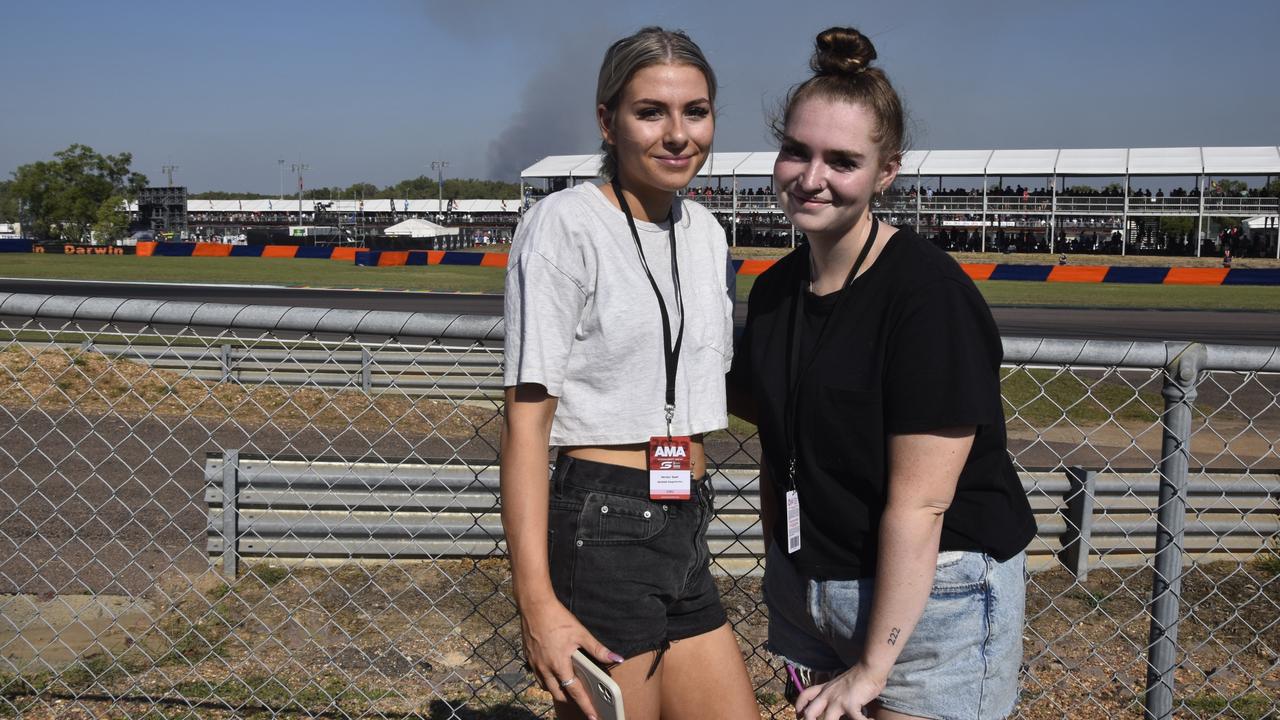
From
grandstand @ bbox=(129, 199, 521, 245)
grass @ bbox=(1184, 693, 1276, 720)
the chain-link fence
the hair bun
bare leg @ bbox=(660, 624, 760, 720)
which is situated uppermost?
grandstand @ bbox=(129, 199, 521, 245)

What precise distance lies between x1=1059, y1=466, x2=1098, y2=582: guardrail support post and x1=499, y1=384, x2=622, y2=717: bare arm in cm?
283

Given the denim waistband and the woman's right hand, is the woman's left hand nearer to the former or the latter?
the woman's right hand

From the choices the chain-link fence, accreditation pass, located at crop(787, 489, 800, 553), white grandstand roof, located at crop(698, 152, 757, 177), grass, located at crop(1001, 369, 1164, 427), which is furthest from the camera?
white grandstand roof, located at crop(698, 152, 757, 177)

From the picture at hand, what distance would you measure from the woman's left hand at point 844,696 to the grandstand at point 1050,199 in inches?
2101

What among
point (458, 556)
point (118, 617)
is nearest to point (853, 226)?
point (458, 556)

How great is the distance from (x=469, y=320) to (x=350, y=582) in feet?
8.88

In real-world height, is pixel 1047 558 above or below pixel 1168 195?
below

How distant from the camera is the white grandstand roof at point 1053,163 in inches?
2304

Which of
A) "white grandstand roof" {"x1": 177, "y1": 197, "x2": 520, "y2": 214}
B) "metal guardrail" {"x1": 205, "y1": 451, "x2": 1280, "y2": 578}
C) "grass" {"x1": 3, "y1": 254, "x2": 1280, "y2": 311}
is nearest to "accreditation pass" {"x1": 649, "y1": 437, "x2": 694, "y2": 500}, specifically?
"metal guardrail" {"x1": 205, "y1": 451, "x2": 1280, "y2": 578}

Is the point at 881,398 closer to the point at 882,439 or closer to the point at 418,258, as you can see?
the point at 882,439

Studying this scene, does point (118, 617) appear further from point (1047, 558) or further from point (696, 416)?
point (1047, 558)

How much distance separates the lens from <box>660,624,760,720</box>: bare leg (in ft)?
7.70

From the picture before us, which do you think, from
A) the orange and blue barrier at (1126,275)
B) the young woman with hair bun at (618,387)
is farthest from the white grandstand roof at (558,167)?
the young woman with hair bun at (618,387)

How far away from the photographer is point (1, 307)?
Result: 133 inches
